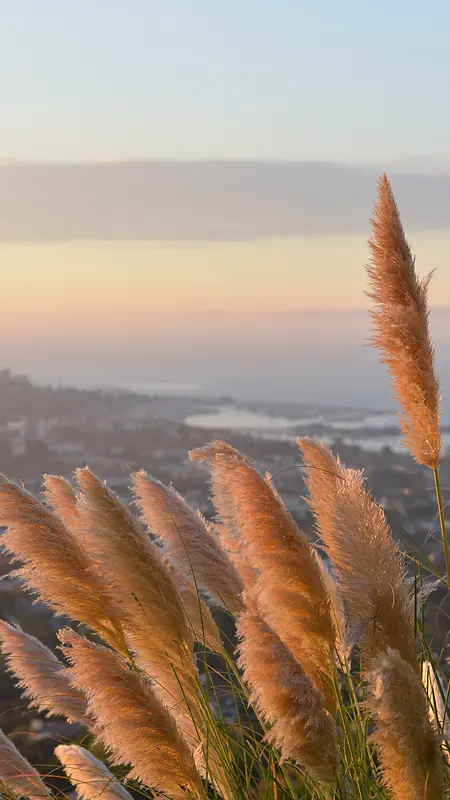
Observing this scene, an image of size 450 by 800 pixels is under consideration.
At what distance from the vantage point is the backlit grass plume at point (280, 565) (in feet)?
7.25

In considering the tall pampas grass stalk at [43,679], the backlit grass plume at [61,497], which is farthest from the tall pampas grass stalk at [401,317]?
the tall pampas grass stalk at [43,679]

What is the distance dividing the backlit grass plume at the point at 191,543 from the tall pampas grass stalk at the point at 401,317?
0.60 metres

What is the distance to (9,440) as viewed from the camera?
12.2 metres

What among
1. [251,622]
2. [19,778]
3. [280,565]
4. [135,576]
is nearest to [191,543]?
[135,576]

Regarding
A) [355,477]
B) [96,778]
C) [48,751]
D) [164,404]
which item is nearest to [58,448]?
[164,404]

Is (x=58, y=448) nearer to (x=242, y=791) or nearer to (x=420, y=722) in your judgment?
(x=242, y=791)

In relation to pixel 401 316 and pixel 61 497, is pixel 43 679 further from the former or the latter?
pixel 401 316

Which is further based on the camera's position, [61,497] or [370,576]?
[61,497]

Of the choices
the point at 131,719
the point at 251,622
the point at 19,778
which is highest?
the point at 251,622

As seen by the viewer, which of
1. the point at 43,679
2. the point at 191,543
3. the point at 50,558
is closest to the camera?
the point at 50,558

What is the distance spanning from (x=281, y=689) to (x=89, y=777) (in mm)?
1231

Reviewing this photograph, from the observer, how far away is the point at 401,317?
8.45ft

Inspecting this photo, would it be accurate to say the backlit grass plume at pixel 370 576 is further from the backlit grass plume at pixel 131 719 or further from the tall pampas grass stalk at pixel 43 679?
the tall pampas grass stalk at pixel 43 679

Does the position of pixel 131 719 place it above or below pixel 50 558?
below
